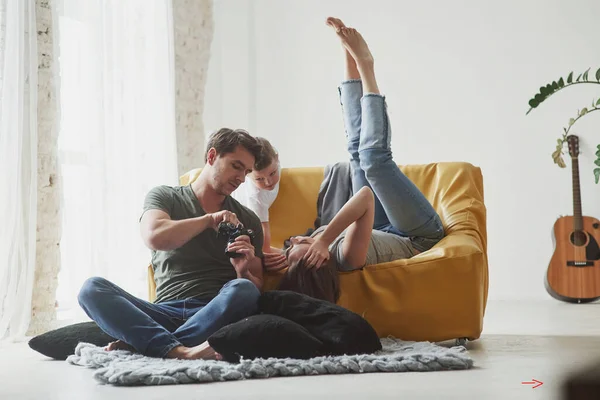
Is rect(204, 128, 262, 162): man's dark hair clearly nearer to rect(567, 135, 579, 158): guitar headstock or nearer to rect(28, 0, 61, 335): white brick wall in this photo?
rect(28, 0, 61, 335): white brick wall

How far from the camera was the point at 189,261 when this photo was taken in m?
2.48

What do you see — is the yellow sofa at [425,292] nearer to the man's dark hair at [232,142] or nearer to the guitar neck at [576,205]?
the man's dark hair at [232,142]

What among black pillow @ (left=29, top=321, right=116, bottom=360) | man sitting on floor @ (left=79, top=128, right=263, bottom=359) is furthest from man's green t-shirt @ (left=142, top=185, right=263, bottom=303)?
black pillow @ (left=29, top=321, right=116, bottom=360)

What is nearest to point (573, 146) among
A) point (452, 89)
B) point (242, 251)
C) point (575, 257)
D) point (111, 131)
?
point (575, 257)

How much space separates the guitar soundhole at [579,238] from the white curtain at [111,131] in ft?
8.36

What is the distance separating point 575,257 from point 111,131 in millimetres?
2937

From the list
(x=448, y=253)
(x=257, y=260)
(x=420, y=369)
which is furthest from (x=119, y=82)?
(x=420, y=369)

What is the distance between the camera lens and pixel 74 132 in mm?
3770

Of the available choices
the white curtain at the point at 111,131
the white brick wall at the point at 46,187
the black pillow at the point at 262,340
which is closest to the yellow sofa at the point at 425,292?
the black pillow at the point at 262,340

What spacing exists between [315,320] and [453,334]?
59cm

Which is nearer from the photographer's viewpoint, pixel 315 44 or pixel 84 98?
pixel 84 98

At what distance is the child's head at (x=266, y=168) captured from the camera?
9.34 feet

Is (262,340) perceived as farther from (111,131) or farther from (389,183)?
(111,131)

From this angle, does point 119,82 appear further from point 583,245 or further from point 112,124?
point 583,245
